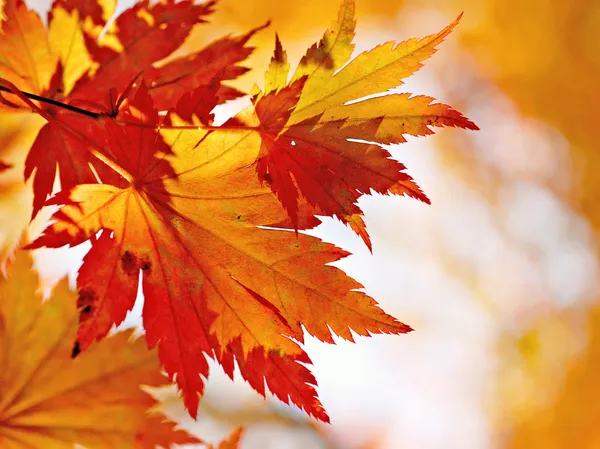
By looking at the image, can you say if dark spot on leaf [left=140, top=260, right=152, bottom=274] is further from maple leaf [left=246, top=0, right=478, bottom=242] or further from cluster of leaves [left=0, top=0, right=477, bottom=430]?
maple leaf [left=246, top=0, right=478, bottom=242]

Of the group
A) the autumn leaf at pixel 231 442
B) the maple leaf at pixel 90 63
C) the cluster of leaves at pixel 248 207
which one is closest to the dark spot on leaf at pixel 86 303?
the cluster of leaves at pixel 248 207

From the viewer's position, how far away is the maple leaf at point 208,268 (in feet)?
2.46

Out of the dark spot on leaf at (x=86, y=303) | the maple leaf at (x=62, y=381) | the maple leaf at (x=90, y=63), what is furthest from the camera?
the maple leaf at (x=62, y=381)

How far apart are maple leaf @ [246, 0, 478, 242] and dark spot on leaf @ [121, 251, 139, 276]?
22cm

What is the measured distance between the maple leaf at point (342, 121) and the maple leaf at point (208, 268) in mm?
53

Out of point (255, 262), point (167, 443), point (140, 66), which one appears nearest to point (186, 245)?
point (255, 262)

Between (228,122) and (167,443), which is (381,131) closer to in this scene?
(228,122)

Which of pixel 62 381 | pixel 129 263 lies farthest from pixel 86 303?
pixel 62 381

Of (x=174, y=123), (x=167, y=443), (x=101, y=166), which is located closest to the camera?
(x=174, y=123)

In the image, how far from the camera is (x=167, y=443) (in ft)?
3.55

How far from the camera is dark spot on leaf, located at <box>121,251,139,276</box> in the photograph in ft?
2.56

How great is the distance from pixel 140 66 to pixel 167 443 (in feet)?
2.30

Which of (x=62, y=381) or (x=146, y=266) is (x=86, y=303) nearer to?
(x=146, y=266)

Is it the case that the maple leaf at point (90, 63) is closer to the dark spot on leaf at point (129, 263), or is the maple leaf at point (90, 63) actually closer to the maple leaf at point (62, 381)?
the dark spot on leaf at point (129, 263)
